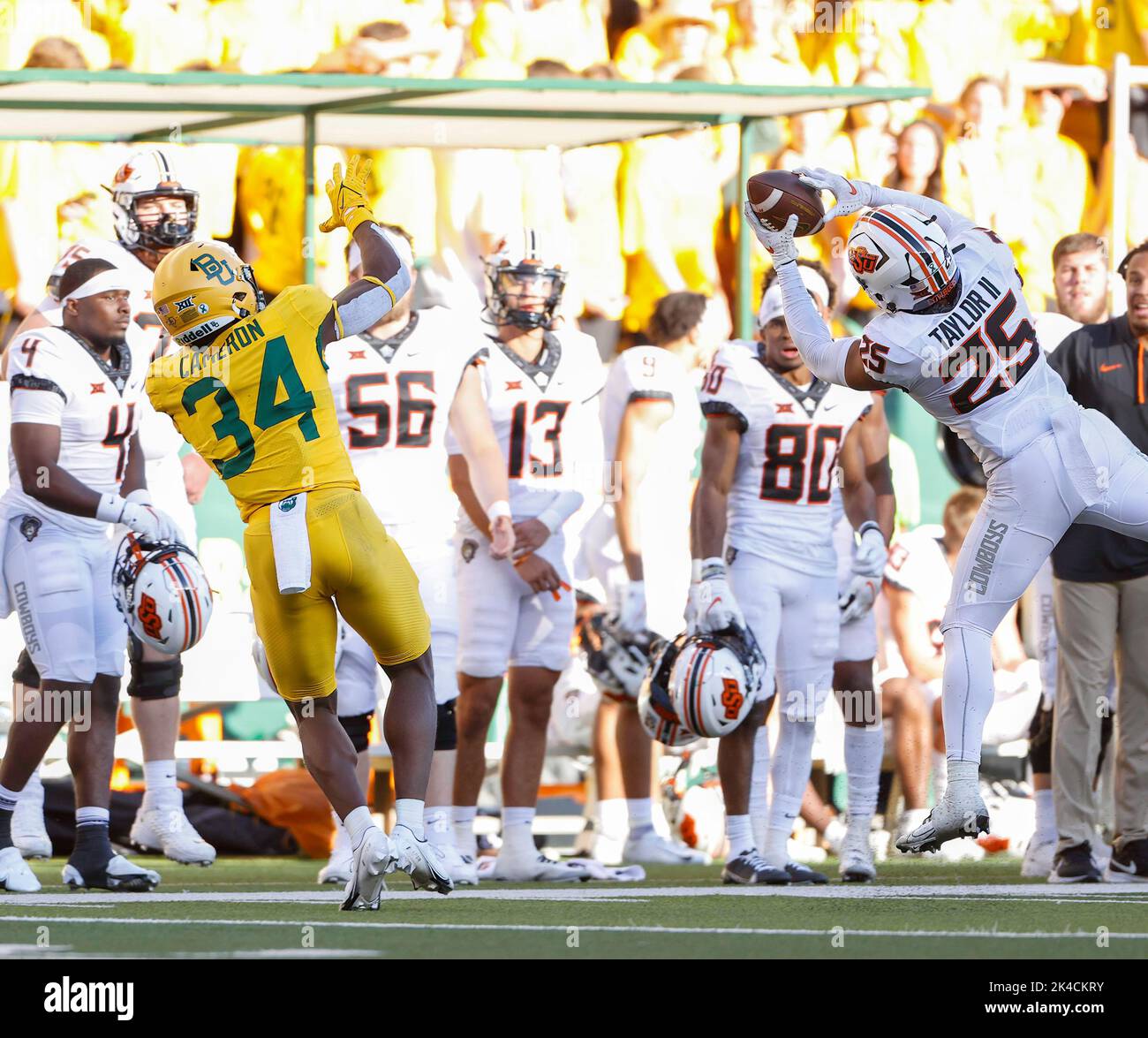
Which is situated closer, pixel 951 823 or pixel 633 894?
pixel 951 823

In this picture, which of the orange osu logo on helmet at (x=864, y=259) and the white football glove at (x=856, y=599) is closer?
the orange osu logo on helmet at (x=864, y=259)

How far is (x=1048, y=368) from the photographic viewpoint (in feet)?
22.7

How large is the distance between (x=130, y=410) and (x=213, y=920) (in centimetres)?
227

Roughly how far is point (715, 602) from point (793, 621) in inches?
15.4

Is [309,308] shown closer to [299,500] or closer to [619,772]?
[299,500]

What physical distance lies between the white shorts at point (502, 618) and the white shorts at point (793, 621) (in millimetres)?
711

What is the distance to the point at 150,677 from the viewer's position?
27.8 ft

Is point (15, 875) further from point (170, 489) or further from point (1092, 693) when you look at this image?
point (1092, 693)

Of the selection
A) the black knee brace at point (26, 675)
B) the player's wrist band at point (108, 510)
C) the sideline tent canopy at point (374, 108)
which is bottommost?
the black knee brace at point (26, 675)

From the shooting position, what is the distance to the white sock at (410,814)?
20.6 feet

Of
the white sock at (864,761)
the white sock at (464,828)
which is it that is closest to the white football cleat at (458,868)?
the white sock at (464,828)

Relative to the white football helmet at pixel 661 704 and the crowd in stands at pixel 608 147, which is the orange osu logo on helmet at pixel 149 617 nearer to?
the white football helmet at pixel 661 704

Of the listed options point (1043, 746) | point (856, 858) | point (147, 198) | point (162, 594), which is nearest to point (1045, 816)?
point (1043, 746)
